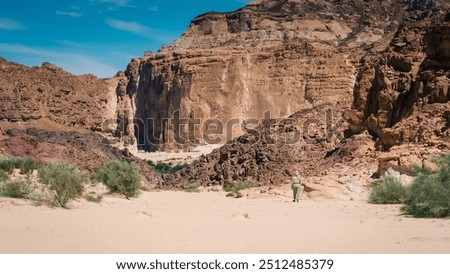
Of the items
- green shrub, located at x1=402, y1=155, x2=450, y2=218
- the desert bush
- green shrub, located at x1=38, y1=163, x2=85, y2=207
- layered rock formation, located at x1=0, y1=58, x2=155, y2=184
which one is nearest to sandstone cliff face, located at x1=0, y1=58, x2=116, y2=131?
layered rock formation, located at x1=0, y1=58, x2=155, y2=184

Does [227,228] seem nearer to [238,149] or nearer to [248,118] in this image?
[238,149]

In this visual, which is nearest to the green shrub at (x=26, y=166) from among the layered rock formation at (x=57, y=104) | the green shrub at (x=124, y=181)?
the green shrub at (x=124, y=181)

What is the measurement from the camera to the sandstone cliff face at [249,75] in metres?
75.9

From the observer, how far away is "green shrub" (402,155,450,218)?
11.0 metres

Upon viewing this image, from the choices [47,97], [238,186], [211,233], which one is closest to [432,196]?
[211,233]

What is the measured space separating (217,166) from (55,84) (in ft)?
173

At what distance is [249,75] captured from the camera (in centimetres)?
7881

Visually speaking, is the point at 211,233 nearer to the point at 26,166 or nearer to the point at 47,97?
the point at 26,166

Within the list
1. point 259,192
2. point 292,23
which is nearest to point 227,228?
point 259,192

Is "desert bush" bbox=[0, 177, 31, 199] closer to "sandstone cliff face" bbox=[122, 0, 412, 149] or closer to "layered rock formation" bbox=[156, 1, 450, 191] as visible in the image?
"layered rock formation" bbox=[156, 1, 450, 191]

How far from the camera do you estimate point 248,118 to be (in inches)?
3012

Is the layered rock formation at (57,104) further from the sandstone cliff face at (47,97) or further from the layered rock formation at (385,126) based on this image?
the layered rock formation at (385,126)

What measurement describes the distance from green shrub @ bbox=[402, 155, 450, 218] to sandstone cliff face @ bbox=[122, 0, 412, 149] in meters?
53.9

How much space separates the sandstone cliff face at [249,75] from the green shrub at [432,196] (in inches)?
2123
